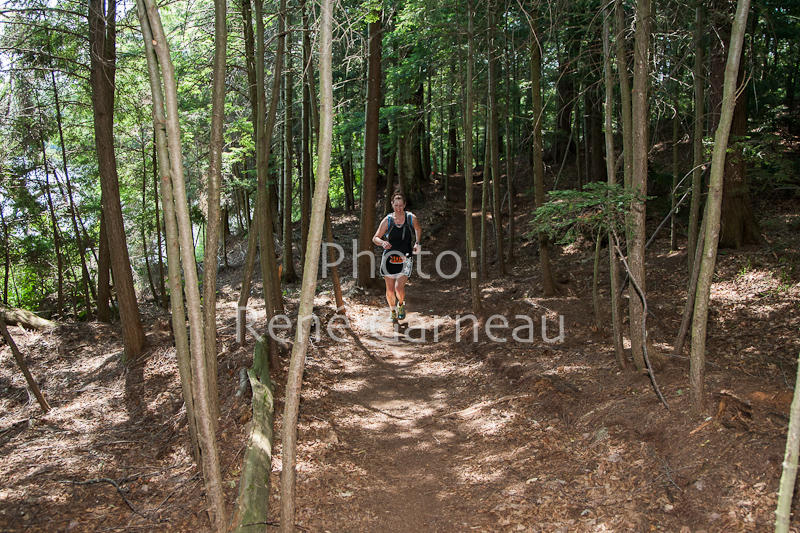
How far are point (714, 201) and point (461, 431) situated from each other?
355cm

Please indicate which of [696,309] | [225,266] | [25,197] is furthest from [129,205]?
[696,309]

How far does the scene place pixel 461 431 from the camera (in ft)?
20.0

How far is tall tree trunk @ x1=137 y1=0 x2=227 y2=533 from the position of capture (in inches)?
128

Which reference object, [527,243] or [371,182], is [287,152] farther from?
[527,243]

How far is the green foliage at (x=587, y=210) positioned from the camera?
468 cm

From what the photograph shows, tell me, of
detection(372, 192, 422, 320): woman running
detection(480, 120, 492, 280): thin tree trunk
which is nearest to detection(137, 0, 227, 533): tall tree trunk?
detection(372, 192, 422, 320): woman running

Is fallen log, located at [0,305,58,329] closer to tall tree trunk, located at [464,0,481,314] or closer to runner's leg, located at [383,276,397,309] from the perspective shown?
runner's leg, located at [383,276,397,309]

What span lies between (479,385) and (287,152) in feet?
25.7

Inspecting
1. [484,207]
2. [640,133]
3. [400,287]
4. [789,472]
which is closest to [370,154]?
[484,207]

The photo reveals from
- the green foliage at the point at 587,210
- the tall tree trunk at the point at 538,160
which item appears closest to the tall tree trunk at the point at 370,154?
the tall tree trunk at the point at 538,160

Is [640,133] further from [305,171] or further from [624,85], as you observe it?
[305,171]

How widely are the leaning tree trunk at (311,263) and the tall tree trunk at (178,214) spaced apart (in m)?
0.51

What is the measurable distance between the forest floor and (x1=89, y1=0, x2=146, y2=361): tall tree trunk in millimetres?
615

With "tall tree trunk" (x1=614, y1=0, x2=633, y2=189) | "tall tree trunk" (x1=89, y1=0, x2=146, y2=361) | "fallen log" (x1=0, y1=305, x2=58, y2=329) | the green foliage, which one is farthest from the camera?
"fallen log" (x1=0, y1=305, x2=58, y2=329)
